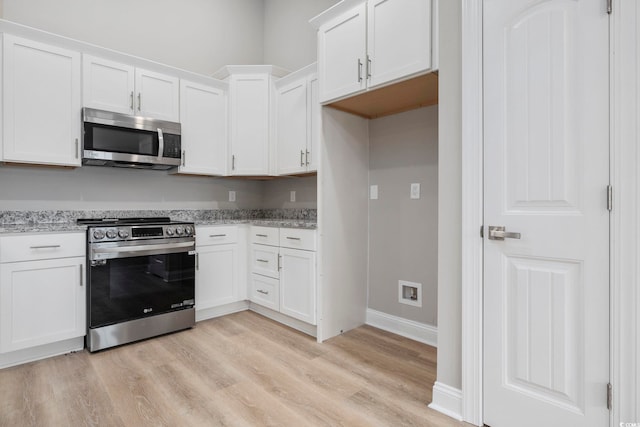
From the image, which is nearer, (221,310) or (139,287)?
(139,287)

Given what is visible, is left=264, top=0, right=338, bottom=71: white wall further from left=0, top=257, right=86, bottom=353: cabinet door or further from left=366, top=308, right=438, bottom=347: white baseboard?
left=0, top=257, right=86, bottom=353: cabinet door

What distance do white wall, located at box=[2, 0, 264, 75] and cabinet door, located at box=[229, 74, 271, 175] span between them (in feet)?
2.24

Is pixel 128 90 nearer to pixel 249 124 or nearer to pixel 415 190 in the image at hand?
pixel 249 124

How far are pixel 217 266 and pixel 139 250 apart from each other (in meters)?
0.73

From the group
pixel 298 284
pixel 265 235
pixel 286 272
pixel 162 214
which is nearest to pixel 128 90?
pixel 162 214

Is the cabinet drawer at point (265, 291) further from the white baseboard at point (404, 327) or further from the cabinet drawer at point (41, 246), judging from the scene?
the cabinet drawer at point (41, 246)

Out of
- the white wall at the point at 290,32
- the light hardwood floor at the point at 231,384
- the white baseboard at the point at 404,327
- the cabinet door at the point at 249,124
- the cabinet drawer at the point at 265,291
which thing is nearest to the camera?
the light hardwood floor at the point at 231,384

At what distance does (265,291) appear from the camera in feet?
10.2

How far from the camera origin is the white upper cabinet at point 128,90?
8.52 feet

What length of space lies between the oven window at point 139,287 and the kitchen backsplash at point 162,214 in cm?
71

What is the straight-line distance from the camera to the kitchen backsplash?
258cm
